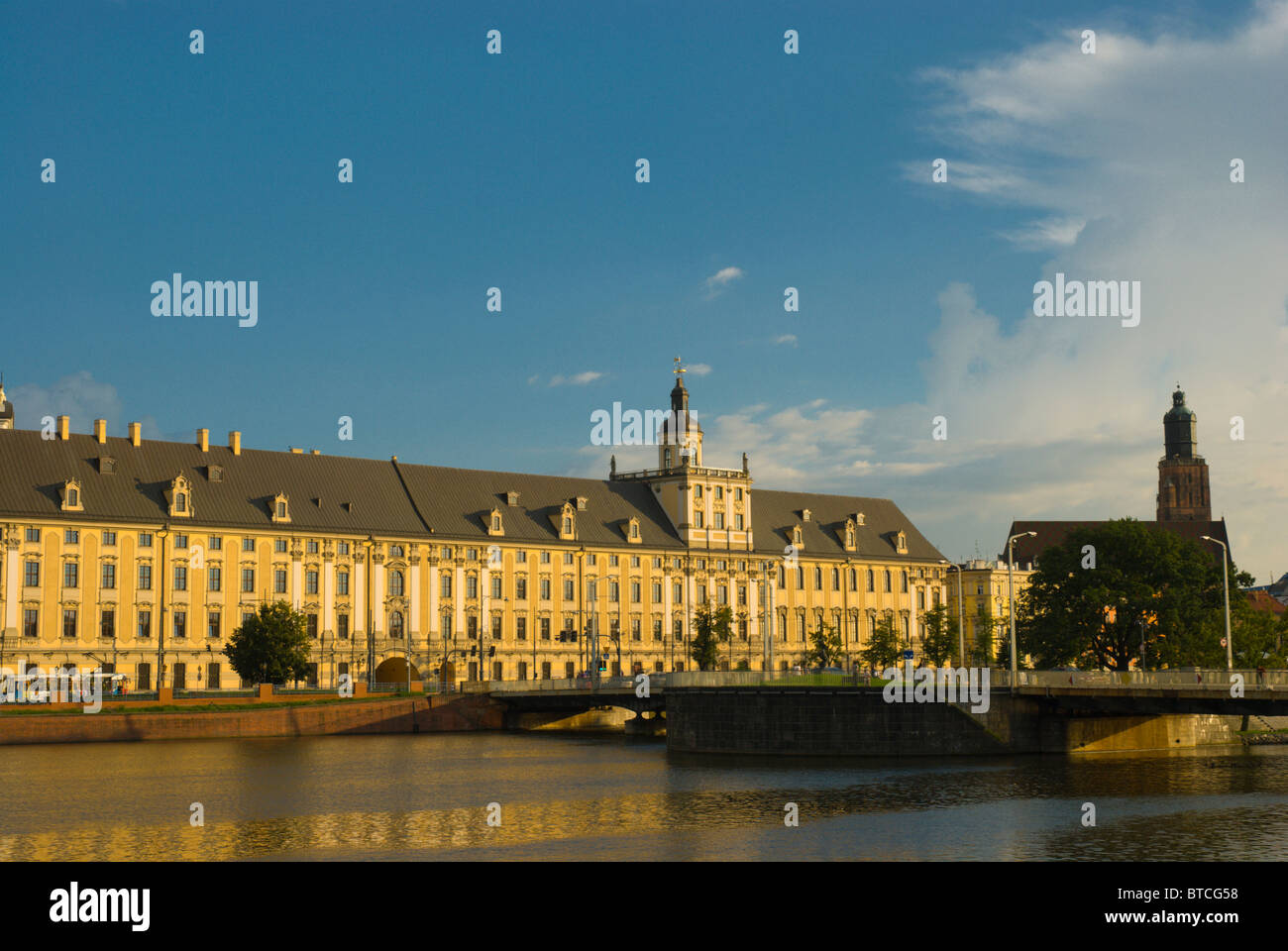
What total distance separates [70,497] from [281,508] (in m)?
16.2

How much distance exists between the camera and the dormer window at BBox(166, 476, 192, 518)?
114812 millimetres

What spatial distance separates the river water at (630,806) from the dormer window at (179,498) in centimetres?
3950

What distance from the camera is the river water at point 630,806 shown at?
4081 cm

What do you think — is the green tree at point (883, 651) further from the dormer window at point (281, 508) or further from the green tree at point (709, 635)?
the dormer window at point (281, 508)

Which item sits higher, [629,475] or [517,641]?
[629,475]

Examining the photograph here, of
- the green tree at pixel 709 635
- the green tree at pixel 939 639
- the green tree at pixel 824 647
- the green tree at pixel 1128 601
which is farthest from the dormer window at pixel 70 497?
the green tree at pixel 939 639

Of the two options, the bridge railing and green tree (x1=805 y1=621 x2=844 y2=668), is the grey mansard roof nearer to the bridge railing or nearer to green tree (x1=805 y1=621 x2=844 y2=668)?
green tree (x1=805 y1=621 x2=844 y2=668)

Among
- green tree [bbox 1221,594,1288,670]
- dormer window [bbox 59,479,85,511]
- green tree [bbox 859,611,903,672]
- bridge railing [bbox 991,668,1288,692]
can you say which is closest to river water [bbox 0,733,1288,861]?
bridge railing [bbox 991,668,1288,692]

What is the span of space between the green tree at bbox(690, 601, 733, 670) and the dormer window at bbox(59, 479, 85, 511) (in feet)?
176

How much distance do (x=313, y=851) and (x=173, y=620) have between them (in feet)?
255

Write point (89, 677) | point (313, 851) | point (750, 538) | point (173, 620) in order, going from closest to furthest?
1. point (313, 851)
2. point (89, 677)
3. point (173, 620)
4. point (750, 538)
